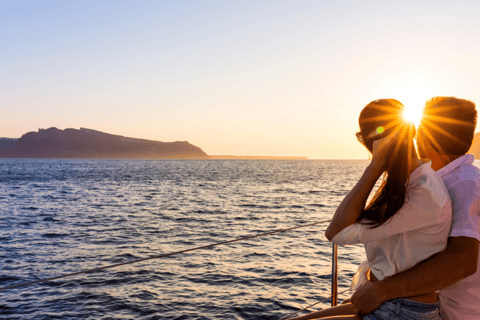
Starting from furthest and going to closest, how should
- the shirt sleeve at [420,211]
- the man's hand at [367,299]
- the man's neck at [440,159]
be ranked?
the man's neck at [440,159] → the man's hand at [367,299] → the shirt sleeve at [420,211]

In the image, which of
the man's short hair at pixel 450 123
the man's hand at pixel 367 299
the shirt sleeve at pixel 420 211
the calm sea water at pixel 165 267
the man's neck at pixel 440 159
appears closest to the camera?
the shirt sleeve at pixel 420 211

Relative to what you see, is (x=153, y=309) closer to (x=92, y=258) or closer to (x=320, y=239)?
(x=92, y=258)

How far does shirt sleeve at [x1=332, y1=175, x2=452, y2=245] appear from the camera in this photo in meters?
1.45

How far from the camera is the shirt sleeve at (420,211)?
1448 millimetres

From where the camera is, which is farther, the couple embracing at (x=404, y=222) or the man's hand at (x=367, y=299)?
the man's hand at (x=367, y=299)

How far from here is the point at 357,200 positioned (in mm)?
1518

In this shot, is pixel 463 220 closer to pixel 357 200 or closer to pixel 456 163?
A: pixel 456 163

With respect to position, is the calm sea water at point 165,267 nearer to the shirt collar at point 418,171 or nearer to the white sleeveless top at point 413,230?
the white sleeveless top at point 413,230

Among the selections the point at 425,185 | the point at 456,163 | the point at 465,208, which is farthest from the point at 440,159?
the point at 425,185

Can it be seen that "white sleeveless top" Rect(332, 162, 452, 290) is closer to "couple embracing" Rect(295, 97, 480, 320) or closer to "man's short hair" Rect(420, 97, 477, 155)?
"couple embracing" Rect(295, 97, 480, 320)

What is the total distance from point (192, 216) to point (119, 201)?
9.12 meters

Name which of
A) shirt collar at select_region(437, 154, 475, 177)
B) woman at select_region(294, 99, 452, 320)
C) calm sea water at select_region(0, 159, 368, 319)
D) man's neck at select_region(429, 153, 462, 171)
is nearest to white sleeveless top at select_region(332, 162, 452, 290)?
woman at select_region(294, 99, 452, 320)

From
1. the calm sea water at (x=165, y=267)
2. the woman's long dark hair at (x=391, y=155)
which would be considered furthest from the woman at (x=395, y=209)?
the calm sea water at (x=165, y=267)

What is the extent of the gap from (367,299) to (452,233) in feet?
1.53
